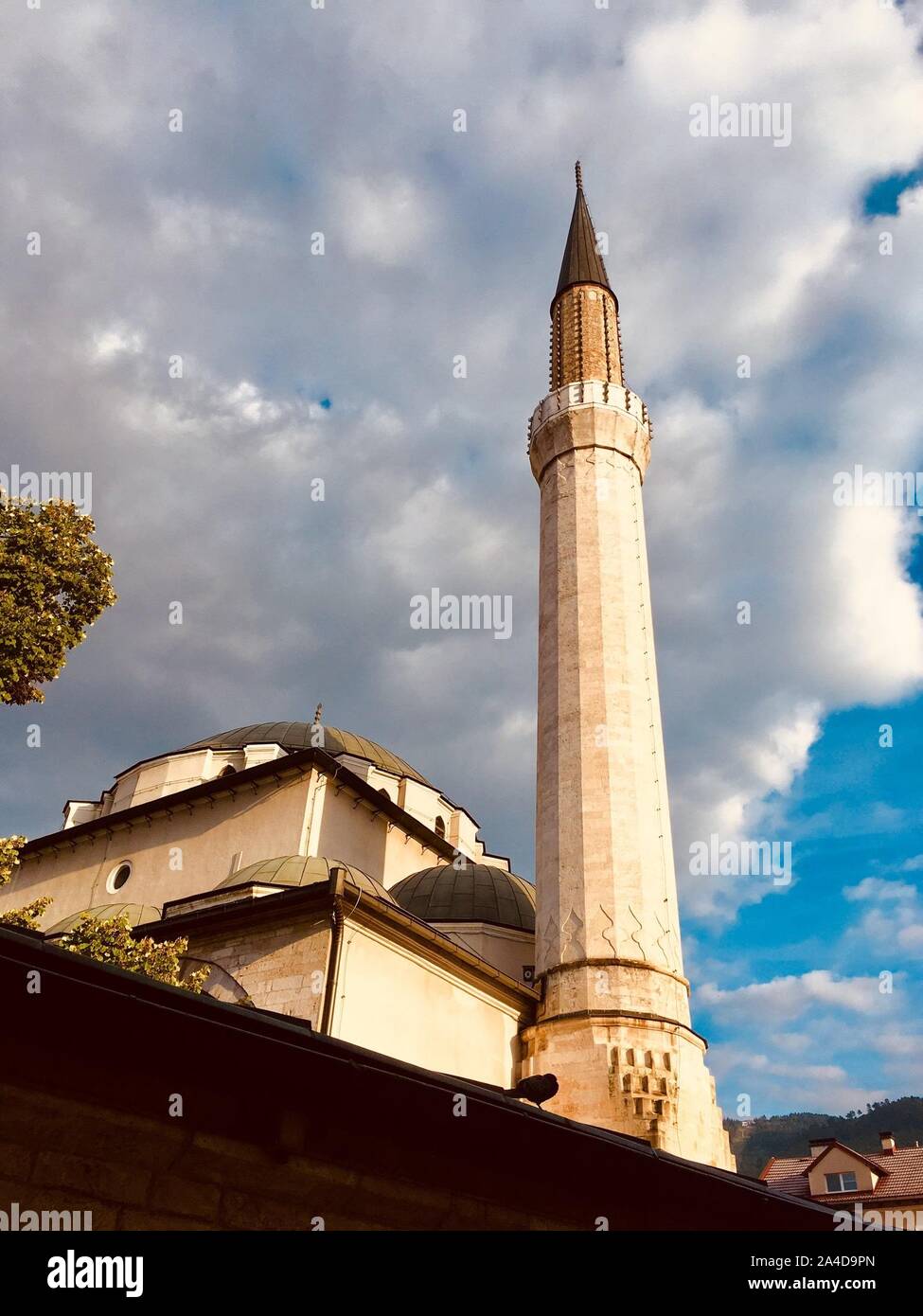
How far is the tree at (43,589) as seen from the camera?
11695 mm

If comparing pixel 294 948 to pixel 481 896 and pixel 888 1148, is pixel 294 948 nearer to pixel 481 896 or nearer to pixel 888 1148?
pixel 481 896

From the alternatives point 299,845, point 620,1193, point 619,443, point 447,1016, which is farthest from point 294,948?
point 619,443

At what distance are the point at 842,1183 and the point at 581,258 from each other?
24.6 m

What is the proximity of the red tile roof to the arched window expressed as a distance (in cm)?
1637

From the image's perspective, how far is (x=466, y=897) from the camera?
1977 cm

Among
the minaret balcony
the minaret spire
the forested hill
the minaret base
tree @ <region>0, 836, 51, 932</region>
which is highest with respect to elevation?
the minaret spire

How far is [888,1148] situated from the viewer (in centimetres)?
2594

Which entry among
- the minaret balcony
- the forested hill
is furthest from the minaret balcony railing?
Result: the forested hill

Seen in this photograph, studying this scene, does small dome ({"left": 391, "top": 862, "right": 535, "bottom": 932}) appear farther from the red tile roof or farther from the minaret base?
the red tile roof

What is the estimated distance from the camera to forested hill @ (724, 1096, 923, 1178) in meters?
62.7

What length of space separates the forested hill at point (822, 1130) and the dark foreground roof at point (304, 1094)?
5800cm

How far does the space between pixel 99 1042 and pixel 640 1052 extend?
40.4ft

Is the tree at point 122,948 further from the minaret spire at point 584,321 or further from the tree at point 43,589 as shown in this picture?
the minaret spire at point 584,321

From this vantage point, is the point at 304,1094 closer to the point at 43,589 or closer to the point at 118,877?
the point at 43,589
